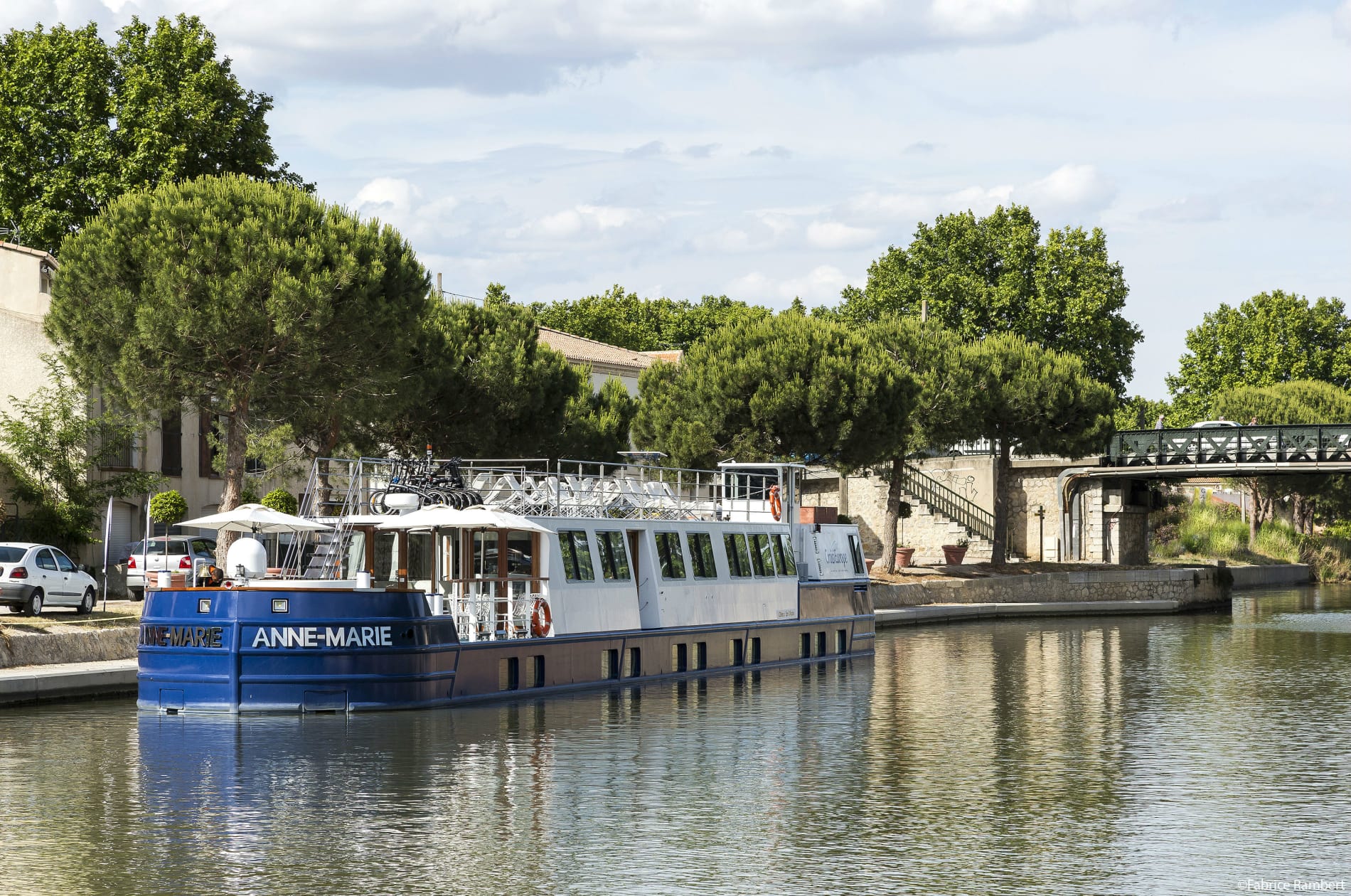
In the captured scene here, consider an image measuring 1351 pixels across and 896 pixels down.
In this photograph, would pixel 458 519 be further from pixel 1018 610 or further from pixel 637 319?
pixel 637 319

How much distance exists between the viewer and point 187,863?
15414 millimetres

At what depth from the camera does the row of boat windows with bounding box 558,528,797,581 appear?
30016 millimetres

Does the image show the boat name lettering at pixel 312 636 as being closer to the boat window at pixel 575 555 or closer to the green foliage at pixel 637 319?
the boat window at pixel 575 555

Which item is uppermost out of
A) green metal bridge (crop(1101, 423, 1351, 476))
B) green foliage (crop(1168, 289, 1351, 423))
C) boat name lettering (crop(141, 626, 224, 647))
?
green foliage (crop(1168, 289, 1351, 423))

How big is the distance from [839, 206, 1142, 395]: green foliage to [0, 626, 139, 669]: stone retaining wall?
2313 inches

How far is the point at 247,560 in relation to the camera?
25672mm

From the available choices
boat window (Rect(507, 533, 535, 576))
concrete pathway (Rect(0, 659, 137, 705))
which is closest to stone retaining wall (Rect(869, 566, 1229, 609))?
boat window (Rect(507, 533, 535, 576))

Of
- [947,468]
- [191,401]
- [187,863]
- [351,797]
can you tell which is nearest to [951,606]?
[947,468]

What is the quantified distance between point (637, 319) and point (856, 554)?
66730 mm

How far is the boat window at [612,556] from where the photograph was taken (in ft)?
101

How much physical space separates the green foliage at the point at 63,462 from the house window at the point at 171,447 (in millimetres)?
5298

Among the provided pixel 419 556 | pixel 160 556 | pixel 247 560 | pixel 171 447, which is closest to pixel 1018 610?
pixel 171 447

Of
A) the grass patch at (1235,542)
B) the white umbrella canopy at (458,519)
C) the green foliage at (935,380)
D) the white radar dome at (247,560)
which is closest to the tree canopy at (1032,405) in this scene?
the green foliage at (935,380)

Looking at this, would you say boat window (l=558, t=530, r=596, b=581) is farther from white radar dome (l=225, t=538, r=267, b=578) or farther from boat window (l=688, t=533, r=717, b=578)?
white radar dome (l=225, t=538, r=267, b=578)
